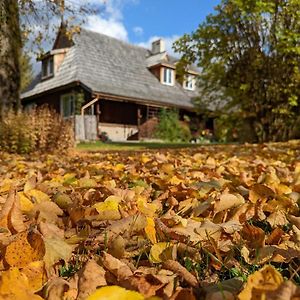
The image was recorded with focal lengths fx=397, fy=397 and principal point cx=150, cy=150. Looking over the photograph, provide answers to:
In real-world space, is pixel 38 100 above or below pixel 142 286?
above

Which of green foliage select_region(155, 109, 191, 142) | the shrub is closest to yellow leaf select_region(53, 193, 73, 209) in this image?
the shrub

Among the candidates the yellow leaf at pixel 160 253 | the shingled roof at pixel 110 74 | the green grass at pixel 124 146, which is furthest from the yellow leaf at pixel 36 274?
the shingled roof at pixel 110 74

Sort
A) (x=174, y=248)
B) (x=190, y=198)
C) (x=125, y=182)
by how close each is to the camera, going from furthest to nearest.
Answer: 1. (x=125, y=182)
2. (x=190, y=198)
3. (x=174, y=248)

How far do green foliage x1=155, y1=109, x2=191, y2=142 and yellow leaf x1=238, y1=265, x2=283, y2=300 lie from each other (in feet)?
73.4

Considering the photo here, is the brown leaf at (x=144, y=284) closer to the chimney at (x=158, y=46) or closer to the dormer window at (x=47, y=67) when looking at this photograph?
the dormer window at (x=47, y=67)

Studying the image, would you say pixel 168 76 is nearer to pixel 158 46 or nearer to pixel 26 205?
pixel 158 46

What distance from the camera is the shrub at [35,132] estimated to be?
7.51 metres

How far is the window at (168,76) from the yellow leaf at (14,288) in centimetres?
2777

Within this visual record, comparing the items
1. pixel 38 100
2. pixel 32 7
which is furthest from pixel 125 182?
pixel 38 100

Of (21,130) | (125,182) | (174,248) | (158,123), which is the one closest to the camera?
(174,248)

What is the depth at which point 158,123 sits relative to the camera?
81.6 ft

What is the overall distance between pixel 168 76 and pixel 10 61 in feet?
68.5

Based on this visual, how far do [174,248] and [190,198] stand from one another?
79cm

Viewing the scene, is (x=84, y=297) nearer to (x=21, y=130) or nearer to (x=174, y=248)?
(x=174, y=248)
